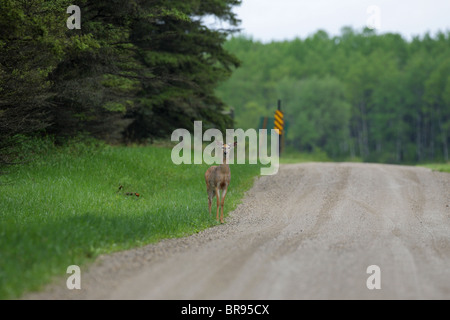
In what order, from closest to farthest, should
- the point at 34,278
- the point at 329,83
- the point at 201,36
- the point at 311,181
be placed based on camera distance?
the point at 34,278
the point at 311,181
the point at 201,36
the point at 329,83

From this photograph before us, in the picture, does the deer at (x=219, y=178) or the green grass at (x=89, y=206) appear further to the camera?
the deer at (x=219, y=178)

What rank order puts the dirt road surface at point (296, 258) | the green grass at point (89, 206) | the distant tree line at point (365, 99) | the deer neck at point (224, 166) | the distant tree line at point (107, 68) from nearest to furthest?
the dirt road surface at point (296, 258)
the green grass at point (89, 206)
the distant tree line at point (107, 68)
the deer neck at point (224, 166)
the distant tree line at point (365, 99)

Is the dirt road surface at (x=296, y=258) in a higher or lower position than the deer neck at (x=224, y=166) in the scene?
lower

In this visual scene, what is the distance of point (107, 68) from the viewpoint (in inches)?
680

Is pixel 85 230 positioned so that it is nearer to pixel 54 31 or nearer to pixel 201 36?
pixel 54 31

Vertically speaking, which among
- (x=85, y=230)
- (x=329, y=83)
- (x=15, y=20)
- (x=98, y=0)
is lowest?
(x=85, y=230)

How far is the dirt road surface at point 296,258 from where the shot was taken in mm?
6450

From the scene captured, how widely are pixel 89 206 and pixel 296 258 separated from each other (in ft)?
21.5

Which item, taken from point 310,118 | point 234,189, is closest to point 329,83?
point 310,118

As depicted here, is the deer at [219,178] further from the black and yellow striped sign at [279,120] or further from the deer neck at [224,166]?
the black and yellow striped sign at [279,120]

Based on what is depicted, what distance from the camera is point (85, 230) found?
30.1 ft

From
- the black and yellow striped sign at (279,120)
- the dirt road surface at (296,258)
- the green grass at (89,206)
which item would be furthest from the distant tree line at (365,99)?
the dirt road surface at (296,258)

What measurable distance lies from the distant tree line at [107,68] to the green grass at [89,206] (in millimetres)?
1399

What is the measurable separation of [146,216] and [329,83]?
78624 mm
